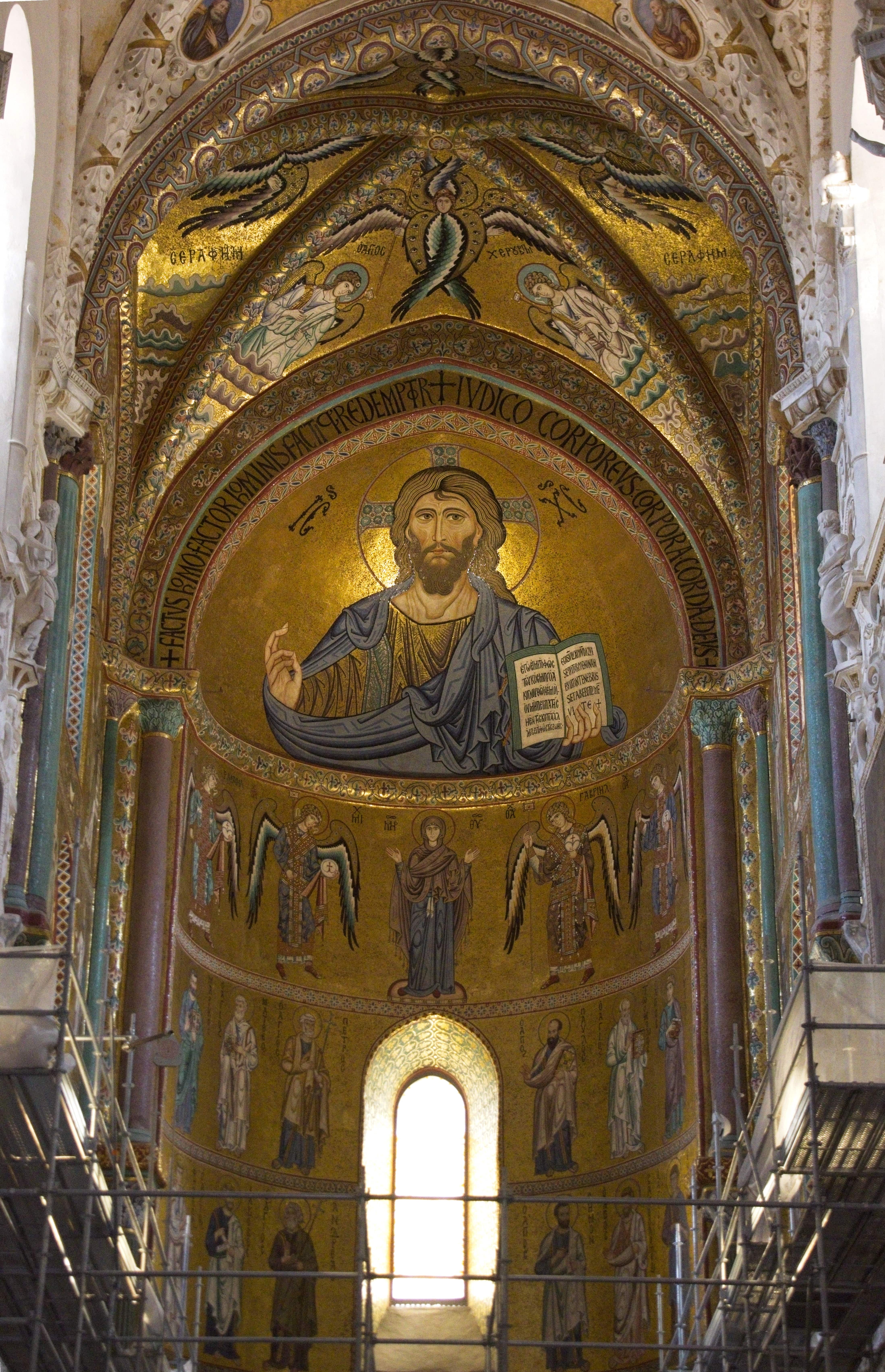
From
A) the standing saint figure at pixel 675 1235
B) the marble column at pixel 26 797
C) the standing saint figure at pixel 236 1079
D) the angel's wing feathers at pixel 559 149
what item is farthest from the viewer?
the standing saint figure at pixel 236 1079

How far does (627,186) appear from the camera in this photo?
2156 cm

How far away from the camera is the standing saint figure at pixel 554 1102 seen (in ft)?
74.1

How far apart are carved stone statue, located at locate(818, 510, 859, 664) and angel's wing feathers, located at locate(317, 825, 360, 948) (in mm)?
8084

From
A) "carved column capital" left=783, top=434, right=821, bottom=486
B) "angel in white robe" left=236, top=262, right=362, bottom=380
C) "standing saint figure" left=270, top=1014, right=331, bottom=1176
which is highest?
"angel in white robe" left=236, top=262, right=362, bottom=380

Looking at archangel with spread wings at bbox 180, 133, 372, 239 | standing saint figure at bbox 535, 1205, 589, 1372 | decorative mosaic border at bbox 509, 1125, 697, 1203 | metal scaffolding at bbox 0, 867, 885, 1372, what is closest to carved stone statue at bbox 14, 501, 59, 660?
metal scaffolding at bbox 0, 867, 885, 1372

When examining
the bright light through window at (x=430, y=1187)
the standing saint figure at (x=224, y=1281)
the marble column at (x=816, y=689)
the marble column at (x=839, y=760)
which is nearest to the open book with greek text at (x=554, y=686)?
the bright light through window at (x=430, y=1187)

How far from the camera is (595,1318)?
71.4ft

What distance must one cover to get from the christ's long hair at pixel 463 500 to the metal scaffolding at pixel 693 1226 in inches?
299

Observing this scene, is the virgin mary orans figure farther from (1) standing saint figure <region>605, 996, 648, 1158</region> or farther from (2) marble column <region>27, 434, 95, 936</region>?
(2) marble column <region>27, 434, 95, 936</region>

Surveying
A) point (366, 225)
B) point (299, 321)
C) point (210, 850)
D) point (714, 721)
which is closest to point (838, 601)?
point (714, 721)

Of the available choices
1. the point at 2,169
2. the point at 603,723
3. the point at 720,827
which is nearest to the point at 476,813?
the point at 603,723

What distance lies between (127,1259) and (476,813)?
27.2 feet

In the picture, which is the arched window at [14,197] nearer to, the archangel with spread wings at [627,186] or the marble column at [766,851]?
the archangel with spread wings at [627,186]

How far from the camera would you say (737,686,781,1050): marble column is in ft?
66.6
